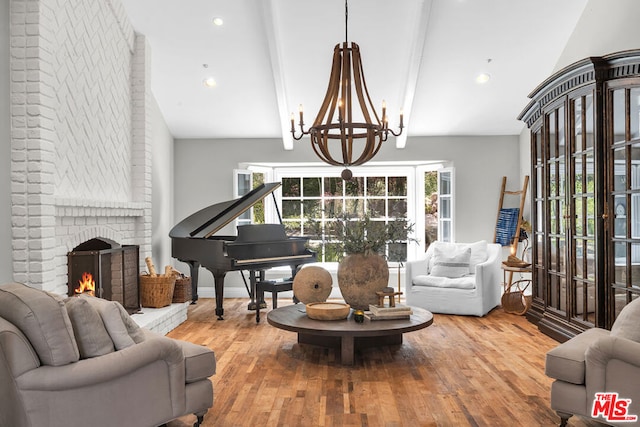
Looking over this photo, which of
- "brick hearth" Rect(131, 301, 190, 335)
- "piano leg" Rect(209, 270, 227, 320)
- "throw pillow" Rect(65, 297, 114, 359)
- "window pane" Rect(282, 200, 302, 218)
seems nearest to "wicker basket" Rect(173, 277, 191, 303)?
"brick hearth" Rect(131, 301, 190, 335)

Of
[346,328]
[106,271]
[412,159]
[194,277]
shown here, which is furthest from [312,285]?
[412,159]

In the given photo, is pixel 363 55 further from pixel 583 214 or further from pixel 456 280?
pixel 583 214

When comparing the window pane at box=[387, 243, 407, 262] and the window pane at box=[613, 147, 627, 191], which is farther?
the window pane at box=[387, 243, 407, 262]

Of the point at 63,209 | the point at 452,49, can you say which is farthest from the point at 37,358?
the point at 452,49

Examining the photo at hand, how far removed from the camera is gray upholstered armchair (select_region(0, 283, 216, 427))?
101 inches

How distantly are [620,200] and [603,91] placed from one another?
36.3 inches

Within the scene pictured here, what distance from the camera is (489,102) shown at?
711 cm

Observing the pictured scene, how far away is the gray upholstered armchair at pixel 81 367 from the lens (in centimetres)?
255

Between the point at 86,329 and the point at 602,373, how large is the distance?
2.63m

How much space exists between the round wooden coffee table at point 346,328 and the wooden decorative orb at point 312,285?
0.15 meters

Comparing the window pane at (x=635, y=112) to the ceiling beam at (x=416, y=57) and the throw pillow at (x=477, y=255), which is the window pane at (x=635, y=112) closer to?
the ceiling beam at (x=416, y=57)

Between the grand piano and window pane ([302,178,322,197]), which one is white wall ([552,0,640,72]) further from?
window pane ([302,178,322,197])

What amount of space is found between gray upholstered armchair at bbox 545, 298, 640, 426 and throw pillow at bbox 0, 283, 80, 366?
98.4 inches

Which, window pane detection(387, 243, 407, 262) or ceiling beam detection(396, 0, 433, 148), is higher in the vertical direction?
ceiling beam detection(396, 0, 433, 148)
